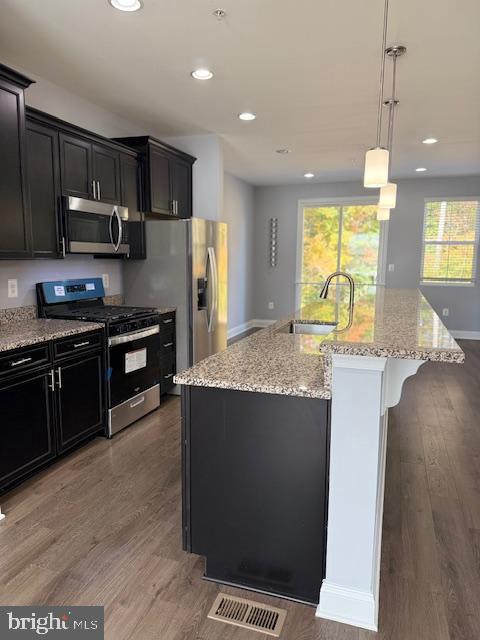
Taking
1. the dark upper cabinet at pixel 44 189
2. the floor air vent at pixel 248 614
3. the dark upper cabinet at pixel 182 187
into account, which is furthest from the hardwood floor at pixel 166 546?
the dark upper cabinet at pixel 182 187

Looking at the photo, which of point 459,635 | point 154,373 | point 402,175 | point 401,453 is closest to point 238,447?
point 459,635

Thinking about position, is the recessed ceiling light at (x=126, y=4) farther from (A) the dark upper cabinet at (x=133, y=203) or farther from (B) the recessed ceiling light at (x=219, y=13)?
(A) the dark upper cabinet at (x=133, y=203)

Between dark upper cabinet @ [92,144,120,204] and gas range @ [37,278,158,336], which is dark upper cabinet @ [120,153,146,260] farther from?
gas range @ [37,278,158,336]

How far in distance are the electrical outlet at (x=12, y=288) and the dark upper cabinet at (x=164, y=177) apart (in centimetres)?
144

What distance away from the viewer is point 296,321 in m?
3.04

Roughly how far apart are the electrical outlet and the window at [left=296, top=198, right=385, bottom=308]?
18.2 ft

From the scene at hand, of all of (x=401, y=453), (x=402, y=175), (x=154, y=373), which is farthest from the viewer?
(x=402, y=175)

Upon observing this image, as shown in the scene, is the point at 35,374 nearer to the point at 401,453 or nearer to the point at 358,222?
the point at 401,453

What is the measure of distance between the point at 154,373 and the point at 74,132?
196 cm

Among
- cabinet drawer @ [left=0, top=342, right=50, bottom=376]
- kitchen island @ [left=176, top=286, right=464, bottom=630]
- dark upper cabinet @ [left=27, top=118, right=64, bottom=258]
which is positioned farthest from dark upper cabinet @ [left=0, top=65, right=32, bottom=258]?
kitchen island @ [left=176, top=286, right=464, bottom=630]

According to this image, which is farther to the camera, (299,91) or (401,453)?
(299,91)

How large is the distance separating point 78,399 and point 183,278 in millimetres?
1534

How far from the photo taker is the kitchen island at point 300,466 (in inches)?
59.8

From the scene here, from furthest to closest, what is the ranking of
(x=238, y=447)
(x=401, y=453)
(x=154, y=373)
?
(x=154, y=373) < (x=401, y=453) < (x=238, y=447)
